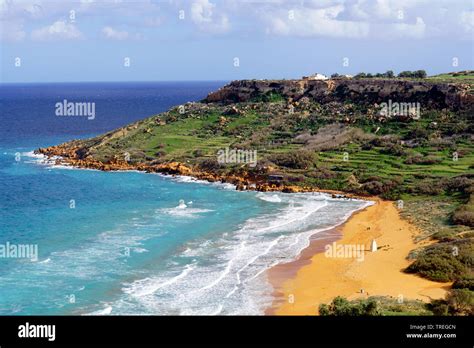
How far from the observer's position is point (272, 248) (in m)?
39.3

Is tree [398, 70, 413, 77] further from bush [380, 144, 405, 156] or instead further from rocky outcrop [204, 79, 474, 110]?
bush [380, 144, 405, 156]

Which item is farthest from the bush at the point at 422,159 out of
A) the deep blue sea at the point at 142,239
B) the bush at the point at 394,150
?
the deep blue sea at the point at 142,239

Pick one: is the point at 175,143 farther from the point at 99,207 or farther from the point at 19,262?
the point at 19,262

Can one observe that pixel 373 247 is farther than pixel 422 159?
No

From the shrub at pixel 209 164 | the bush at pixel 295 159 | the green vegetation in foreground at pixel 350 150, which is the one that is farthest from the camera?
the shrub at pixel 209 164

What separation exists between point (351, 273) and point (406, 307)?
320 inches

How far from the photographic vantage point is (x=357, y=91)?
91125 millimetres

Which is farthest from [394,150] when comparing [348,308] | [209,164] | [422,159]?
[348,308]

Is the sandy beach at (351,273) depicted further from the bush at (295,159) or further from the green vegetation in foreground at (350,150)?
the bush at (295,159)

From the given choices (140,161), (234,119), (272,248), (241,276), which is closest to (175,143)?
(140,161)

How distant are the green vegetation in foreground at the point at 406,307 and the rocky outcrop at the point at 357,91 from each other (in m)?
56.5

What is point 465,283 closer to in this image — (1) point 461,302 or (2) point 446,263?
(2) point 446,263

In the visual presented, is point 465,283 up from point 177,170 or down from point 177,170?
down

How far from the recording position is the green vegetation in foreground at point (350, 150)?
1726 inches
